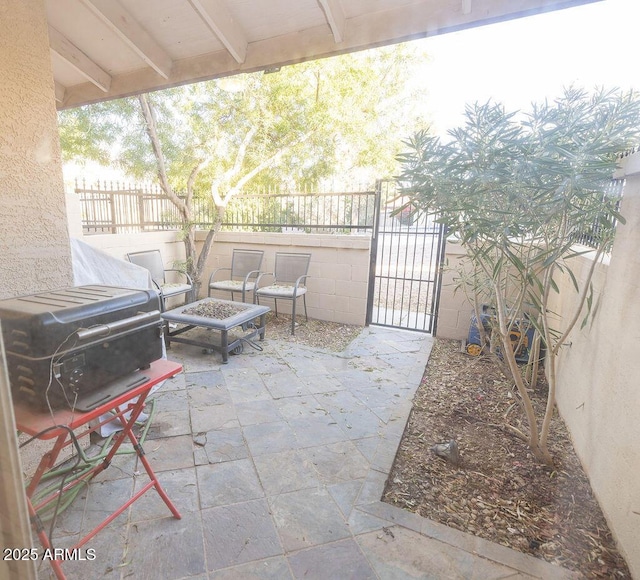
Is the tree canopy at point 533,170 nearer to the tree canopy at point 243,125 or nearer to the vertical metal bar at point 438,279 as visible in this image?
the vertical metal bar at point 438,279

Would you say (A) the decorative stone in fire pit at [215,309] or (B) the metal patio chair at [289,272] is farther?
(B) the metal patio chair at [289,272]

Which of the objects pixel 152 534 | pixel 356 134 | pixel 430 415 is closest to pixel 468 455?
pixel 430 415

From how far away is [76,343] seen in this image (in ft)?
3.79

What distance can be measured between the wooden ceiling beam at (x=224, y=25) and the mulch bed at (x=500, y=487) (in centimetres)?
264

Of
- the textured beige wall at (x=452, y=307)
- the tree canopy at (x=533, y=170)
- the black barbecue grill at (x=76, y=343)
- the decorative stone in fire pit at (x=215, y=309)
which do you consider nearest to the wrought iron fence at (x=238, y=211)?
the textured beige wall at (x=452, y=307)

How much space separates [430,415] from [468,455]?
0.50 m

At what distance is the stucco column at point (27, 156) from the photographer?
5.22 ft

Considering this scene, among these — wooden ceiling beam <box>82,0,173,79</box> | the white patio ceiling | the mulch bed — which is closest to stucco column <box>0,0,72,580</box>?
wooden ceiling beam <box>82,0,173,79</box>

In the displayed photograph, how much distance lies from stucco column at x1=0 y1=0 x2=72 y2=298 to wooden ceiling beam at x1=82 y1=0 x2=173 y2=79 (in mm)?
334

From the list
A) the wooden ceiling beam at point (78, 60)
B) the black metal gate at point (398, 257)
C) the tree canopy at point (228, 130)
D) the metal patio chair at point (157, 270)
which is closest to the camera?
the wooden ceiling beam at point (78, 60)

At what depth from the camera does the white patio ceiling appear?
174cm

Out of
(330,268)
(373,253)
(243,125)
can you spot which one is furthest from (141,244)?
(373,253)

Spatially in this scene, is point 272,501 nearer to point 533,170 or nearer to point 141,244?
point 533,170

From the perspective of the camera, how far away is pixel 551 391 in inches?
77.7
